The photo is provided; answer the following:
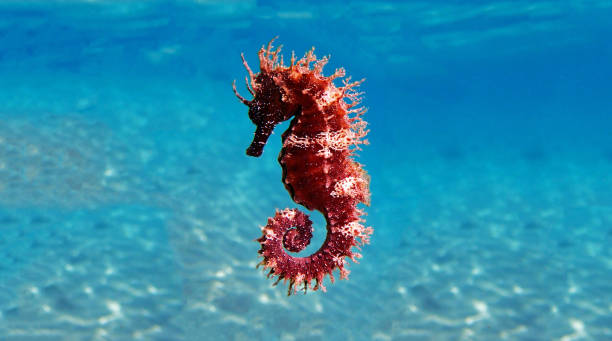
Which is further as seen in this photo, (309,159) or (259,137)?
(259,137)

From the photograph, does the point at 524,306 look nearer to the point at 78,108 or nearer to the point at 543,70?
the point at 78,108

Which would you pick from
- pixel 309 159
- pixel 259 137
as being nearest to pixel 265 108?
pixel 259 137

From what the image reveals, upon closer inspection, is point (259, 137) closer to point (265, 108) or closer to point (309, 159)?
point (265, 108)

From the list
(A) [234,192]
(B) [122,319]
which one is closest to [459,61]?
(A) [234,192]

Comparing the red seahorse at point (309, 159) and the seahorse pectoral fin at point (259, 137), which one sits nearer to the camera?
the red seahorse at point (309, 159)

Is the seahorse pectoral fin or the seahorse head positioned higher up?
the seahorse head

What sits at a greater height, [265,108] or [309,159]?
[265,108]

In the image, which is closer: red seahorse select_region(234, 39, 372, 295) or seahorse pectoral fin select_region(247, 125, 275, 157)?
red seahorse select_region(234, 39, 372, 295)

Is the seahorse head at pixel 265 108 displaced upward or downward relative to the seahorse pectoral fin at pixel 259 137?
upward
